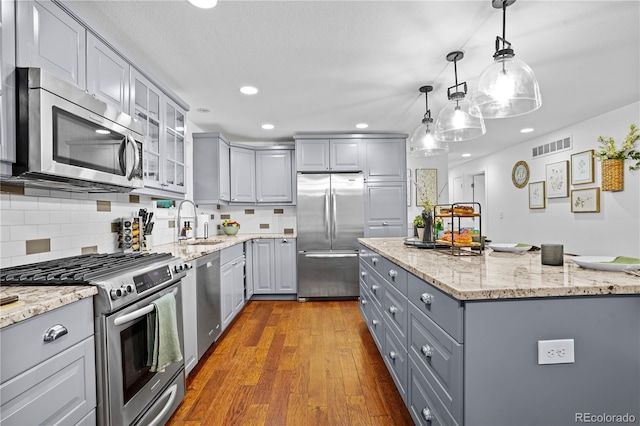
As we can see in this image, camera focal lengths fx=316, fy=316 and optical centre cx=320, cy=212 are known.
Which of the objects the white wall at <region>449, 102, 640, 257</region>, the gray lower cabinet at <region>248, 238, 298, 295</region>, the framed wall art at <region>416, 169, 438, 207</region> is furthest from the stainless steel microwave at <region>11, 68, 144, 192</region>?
the white wall at <region>449, 102, 640, 257</region>

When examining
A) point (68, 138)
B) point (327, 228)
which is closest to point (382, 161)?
point (327, 228)

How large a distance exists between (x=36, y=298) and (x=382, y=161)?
404 cm

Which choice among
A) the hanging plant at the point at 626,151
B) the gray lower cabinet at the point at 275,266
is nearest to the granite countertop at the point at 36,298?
the gray lower cabinet at the point at 275,266

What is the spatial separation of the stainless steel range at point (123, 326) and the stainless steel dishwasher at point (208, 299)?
23.1 inches

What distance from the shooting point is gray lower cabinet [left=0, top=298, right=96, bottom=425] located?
3.16 feet

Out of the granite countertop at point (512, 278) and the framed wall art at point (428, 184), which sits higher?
the framed wall art at point (428, 184)

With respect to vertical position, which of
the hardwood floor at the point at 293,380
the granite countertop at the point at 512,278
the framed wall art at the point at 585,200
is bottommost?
the hardwood floor at the point at 293,380

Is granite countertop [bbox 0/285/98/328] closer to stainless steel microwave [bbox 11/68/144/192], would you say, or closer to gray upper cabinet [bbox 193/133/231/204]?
stainless steel microwave [bbox 11/68/144/192]

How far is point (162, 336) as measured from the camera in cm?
169

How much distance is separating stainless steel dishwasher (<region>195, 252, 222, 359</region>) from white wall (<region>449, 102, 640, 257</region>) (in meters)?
4.63

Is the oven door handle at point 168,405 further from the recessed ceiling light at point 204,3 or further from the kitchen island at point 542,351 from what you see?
the recessed ceiling light at point 204,3

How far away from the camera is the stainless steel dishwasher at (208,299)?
2.52 metres

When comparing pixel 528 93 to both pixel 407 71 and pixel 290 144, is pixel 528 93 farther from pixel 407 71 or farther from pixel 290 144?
pixel 290 144

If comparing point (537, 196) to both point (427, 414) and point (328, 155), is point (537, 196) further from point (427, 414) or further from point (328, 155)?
point (427, 414)
